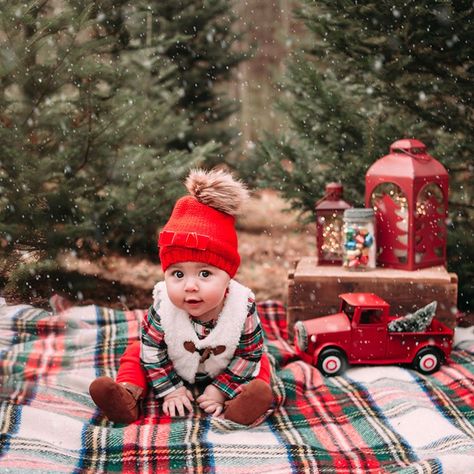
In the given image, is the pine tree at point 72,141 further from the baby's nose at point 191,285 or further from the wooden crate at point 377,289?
the wooden crate at point 377,289

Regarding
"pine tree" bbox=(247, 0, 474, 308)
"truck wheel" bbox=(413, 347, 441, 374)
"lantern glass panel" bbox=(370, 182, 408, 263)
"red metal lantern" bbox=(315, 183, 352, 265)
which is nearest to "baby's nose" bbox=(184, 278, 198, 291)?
"truck wheel" bbox=(413, 347, 441, 374)

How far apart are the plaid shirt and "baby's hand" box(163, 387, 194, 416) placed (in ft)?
0.10

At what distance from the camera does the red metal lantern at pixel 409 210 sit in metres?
3.55

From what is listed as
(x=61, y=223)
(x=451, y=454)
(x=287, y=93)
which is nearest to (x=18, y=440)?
(x=451, y=454)

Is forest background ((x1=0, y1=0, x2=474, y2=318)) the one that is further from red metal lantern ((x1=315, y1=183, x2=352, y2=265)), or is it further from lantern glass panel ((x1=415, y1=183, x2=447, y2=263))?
red metal lantern ((x1=315, y1=183, x2=352, y2=265))

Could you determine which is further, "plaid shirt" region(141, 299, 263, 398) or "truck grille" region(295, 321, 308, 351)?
"truck grille" region(295, 321, 308, 351)

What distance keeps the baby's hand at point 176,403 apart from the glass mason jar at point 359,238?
1.29 m

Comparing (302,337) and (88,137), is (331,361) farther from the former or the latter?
(88,137)

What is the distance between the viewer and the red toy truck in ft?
10.5

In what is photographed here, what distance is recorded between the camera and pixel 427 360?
3215 mm

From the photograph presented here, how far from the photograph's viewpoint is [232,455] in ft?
7.59

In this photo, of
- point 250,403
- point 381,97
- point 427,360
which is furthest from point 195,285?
point 381,97

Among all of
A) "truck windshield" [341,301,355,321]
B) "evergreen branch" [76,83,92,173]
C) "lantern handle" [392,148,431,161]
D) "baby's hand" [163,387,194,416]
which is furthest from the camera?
"evergreen branch" [76,83,92,173]

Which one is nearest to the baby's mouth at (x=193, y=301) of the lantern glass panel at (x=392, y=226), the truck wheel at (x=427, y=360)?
the truck wheel at (x=427, y=360)
